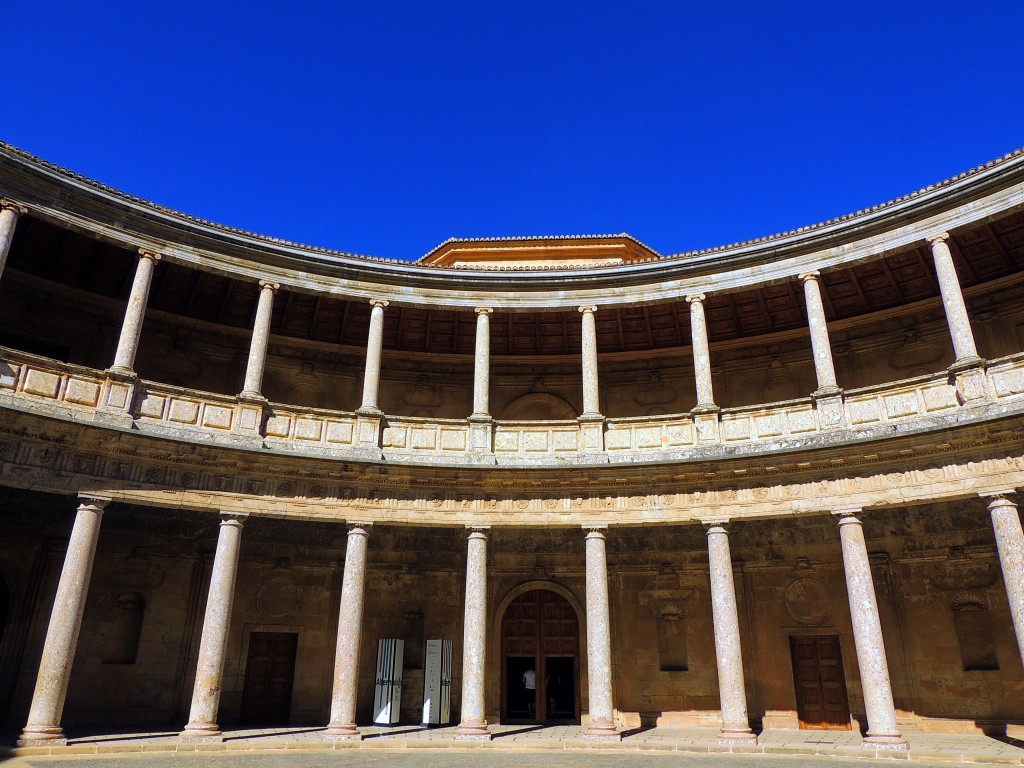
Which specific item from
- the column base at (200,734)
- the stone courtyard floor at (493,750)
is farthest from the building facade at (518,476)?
the stone courtyard floor at (493,750)

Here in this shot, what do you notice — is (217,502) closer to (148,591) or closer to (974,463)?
(148,591)

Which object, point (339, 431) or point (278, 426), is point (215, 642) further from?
point (339, 431)

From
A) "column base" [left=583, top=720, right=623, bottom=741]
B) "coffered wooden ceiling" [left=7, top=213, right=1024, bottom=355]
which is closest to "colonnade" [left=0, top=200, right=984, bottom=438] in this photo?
"coffered wooden ceiling" [left=7, top=213, right=1024, bottom=355]

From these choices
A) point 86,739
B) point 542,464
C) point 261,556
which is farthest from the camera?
point 261,556

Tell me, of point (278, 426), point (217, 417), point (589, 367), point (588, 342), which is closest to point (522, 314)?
point (588, 342)

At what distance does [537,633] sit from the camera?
18.4m

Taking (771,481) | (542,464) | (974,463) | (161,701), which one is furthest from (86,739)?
(974,463)

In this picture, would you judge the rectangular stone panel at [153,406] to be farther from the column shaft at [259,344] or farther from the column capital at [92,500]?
the column capital at [92,500]

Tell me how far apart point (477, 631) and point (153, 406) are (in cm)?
746

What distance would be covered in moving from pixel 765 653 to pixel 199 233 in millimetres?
15320

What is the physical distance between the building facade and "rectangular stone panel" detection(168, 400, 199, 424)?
8cm

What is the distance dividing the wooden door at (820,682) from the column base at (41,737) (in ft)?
46.5

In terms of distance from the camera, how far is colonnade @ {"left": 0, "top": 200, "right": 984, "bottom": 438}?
14.1 meters

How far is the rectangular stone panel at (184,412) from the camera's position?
14565 mm
